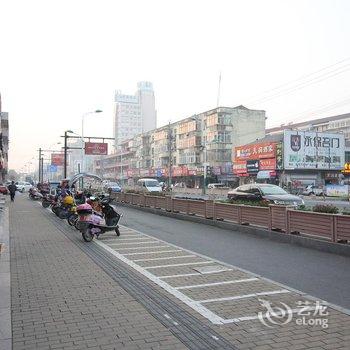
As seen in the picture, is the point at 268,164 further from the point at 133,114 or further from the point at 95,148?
the point at 133,114

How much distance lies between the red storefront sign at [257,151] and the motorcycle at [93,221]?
46.5 meters

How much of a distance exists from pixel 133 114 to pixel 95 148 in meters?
93.6

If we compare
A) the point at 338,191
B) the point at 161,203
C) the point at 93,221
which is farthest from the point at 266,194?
the point at 338,191

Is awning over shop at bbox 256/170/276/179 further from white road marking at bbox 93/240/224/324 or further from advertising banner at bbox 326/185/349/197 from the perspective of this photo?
white road marking at bbox 93/240/224/324

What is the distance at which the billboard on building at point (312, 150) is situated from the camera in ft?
188

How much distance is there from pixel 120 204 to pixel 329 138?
4018 centimetres

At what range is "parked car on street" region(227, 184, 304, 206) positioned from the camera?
18359 mm

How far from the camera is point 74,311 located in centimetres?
615

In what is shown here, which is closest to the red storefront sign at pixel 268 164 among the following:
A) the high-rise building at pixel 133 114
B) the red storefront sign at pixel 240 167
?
the red storefront sign at pixel 240 167

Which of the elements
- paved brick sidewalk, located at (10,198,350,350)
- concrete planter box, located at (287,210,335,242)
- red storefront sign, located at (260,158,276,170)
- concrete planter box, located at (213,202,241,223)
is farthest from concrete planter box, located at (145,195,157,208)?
red storefront sign, located at (260,158,276,170)

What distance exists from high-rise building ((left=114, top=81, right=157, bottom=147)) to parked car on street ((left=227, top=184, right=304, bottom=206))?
111 m

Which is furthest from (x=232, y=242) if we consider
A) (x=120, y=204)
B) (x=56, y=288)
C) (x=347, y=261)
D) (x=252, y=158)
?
(x=252, y=158)

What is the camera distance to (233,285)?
24.9 feet

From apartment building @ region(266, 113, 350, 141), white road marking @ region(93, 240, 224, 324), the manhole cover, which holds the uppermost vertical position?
apartment building @ region(266, 113, 350, 141)
